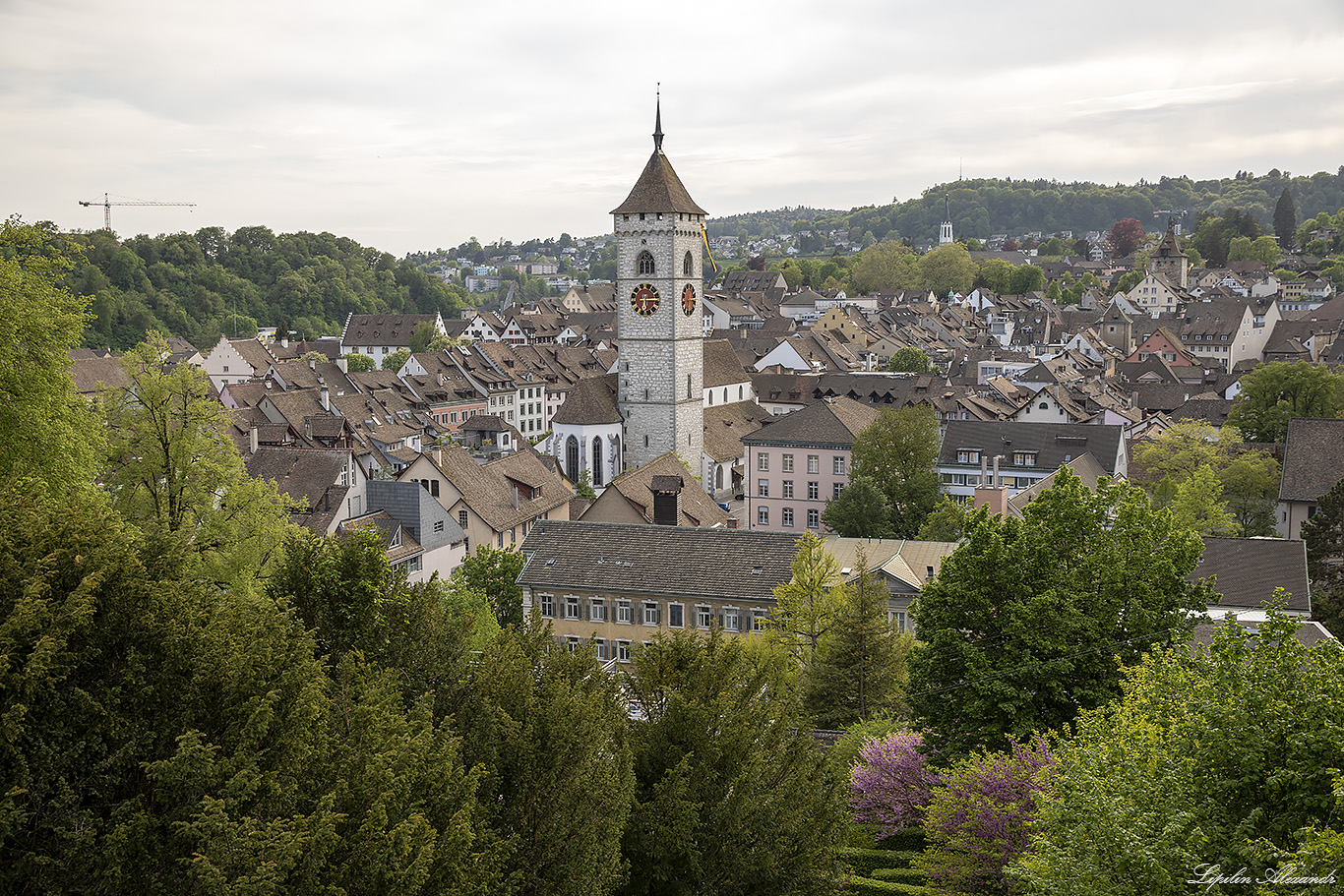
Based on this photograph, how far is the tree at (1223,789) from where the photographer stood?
11.5 m

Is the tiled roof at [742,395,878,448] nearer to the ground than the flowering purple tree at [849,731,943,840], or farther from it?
farther from it

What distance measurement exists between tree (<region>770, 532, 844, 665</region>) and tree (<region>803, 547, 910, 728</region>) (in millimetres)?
914

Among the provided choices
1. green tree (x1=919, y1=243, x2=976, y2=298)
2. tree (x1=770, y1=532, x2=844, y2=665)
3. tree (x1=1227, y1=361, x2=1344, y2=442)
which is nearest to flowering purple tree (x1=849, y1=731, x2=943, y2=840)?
tree (x1=770, y1=532, x2=844, y2=665)

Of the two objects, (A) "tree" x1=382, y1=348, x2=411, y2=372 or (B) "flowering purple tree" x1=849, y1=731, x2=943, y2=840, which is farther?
(A) "tree" x1=382, y1=348, x2=411, y2=372

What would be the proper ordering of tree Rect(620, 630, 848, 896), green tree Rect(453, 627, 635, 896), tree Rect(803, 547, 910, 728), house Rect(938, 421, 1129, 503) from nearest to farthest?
green tree Rect(453, 627, 635, 896)
tree Rect(620, 630, 848, 896)
tree Rect(803, 547, 910, 728)
house Rect(938, 421, 1129, 503)

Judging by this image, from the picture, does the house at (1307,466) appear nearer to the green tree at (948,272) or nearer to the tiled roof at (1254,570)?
the tiled roof at (1254,570)

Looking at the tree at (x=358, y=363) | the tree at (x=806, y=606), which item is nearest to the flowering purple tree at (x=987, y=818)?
the tree at (x=806, y=606)

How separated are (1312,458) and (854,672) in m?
32.3

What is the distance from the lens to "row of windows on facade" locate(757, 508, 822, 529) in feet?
203

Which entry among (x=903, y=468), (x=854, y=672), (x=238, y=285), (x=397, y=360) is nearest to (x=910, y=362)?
(x=397, y=360)

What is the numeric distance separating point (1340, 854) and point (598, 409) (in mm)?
60867

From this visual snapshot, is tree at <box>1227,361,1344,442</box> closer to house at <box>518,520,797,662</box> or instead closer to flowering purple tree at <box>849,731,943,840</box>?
house at <box>518,520,797,662</box>

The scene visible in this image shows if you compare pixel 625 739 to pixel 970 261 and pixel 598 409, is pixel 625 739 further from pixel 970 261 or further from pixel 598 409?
pixel 970 261

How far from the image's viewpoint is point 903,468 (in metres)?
56.3
